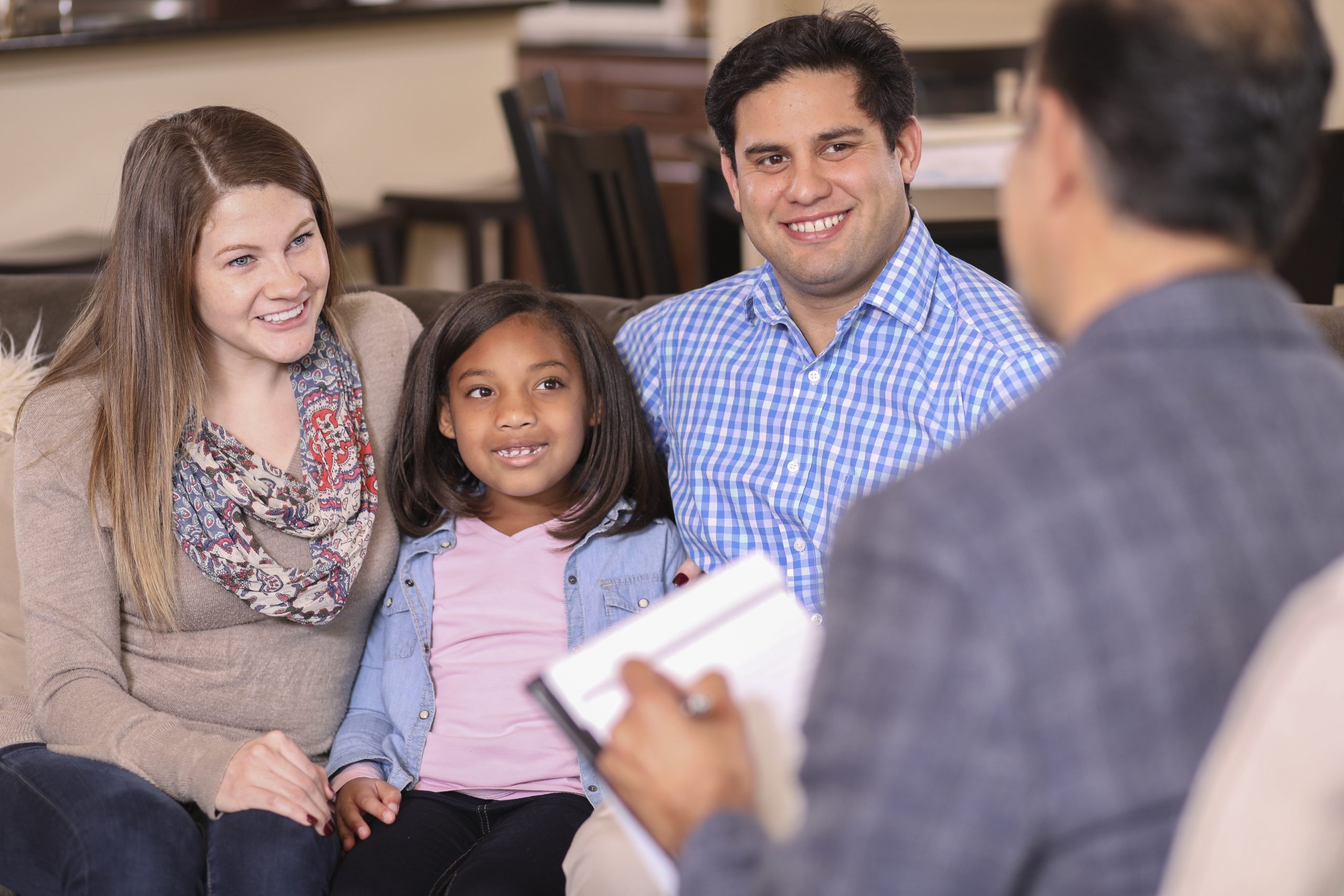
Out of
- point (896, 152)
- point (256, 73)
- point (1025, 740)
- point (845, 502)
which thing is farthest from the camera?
point (256, 73)

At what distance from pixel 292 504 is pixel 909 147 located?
0.94 meters

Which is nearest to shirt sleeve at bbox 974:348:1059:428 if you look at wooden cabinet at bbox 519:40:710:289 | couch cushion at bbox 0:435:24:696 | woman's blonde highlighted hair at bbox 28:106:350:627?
woman's blonde highlighted hair at bbox 28:106:350:627

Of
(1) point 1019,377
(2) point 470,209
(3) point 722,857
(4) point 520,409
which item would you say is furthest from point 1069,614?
(2) point 470,209

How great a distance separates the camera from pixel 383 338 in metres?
1.84

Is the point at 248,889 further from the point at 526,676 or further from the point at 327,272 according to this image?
the point at 327,272

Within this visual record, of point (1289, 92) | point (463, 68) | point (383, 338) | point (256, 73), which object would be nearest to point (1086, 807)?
point (1289, 92)

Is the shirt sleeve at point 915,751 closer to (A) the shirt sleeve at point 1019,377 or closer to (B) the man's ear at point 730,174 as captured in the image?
(A) the shirt sleeve at point 1019,377

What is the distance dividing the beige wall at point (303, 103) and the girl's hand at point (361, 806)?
7.26 ft

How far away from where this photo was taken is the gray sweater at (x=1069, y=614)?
2.31ft

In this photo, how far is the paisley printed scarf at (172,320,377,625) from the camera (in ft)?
5.18

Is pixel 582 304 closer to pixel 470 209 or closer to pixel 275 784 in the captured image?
pixel 275 784

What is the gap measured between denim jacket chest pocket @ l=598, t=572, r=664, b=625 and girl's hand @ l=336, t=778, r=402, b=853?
1.13 ft

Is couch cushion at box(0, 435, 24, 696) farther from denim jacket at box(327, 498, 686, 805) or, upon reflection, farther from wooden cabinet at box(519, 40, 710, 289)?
wooden cabinet at box(519, 40, 710, 289)

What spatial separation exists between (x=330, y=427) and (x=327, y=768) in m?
0.44
